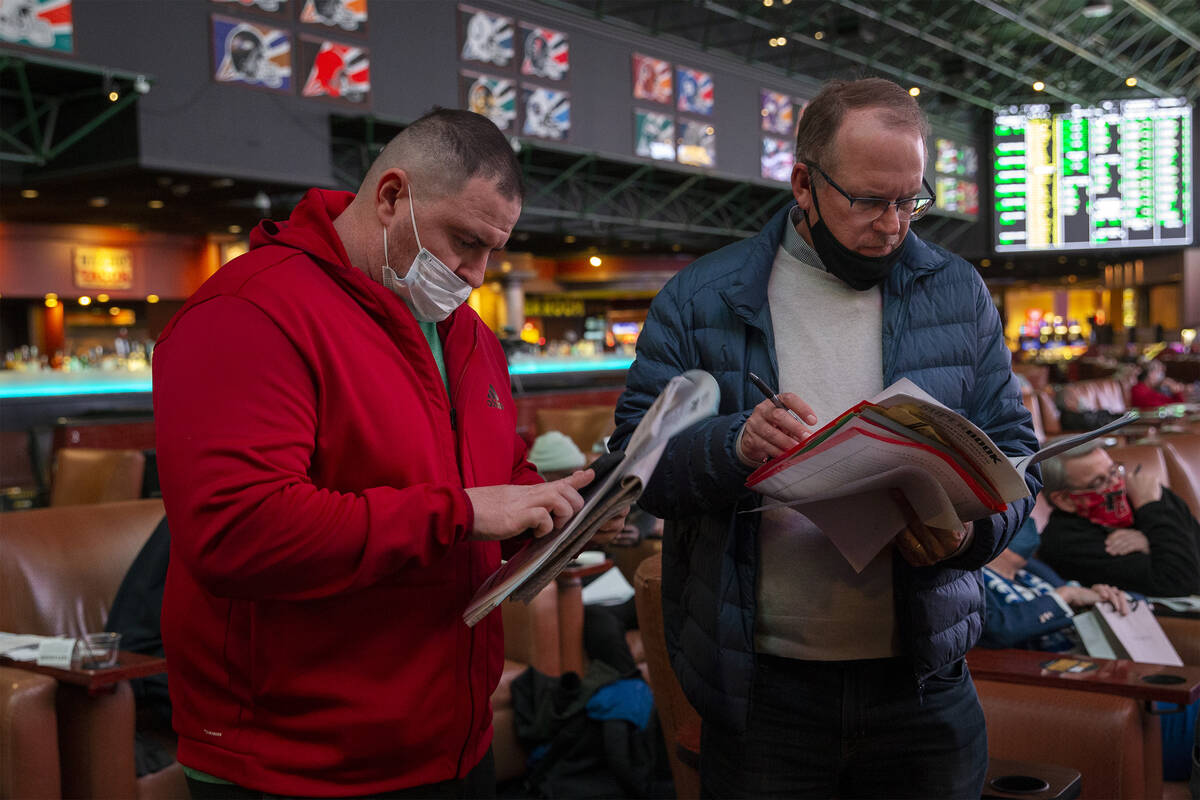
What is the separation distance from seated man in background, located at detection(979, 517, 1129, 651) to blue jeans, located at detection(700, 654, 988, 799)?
111cm

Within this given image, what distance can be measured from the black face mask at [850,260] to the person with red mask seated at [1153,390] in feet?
29.5

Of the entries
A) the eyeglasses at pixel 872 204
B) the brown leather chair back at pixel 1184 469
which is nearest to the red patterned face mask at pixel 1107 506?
the brown leather chair back at pixel 1184 469

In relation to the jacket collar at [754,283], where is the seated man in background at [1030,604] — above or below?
below

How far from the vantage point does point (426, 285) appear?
1413 mm

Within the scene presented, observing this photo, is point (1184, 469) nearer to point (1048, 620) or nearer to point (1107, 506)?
point (1107, 506)

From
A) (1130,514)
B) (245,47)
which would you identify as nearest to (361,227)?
(1130,514)

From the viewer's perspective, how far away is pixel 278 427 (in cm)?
116

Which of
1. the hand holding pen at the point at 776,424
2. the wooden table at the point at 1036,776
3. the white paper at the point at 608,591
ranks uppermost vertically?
the hand holding pen at the point at 776,424

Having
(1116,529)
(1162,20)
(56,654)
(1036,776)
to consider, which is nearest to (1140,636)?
(1116,529)

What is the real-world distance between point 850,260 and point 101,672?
77.2 inches

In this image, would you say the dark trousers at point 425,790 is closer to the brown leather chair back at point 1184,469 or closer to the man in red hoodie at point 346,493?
the man in red hoodie at point 346,493

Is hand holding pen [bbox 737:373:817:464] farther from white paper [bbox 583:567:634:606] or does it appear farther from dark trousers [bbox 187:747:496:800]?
white paper [bbox 583:567:634:606]

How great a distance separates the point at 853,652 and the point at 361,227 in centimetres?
93

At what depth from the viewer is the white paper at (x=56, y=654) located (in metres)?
2.59
